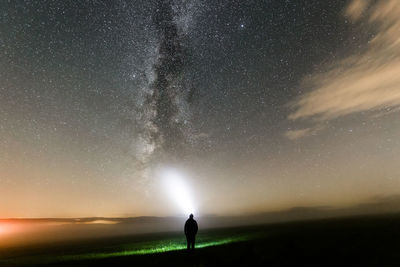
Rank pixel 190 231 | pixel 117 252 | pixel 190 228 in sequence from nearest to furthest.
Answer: pixel 190 231, pixel 190 228, pixel 117 252

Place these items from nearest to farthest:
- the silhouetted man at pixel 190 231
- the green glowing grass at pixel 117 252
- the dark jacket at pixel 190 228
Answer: the silhouetted man at pixel 190 231 → the dark jacket at pixel 190 228 → the green glowing grass at pixel 117 252

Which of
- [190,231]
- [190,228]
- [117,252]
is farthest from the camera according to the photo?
[117,252]

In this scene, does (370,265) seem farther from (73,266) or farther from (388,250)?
(73,266)

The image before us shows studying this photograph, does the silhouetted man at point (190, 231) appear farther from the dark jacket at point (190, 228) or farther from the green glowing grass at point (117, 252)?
the green glowing grass at point (117, 252)

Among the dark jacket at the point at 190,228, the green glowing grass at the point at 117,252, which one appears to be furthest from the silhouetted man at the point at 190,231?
the green glowing grass at the point at 117,252

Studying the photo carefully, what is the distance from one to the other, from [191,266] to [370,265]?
762 centimetres

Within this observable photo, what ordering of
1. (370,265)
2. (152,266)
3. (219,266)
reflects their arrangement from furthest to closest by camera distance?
(152,266) < (219,266) < (370,265)

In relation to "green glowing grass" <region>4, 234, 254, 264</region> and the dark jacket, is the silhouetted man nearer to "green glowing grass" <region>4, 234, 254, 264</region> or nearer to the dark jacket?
the dark jacket

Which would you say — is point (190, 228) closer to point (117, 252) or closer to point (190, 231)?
point (190, 231)

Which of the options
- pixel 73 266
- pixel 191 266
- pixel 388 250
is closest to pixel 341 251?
pixel 388 250

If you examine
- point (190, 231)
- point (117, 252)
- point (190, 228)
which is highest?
point (190, 228)

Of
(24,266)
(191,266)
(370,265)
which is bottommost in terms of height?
(370,265)

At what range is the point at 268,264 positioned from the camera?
12.9 m

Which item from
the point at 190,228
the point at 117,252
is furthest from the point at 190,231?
the point at 117,252
